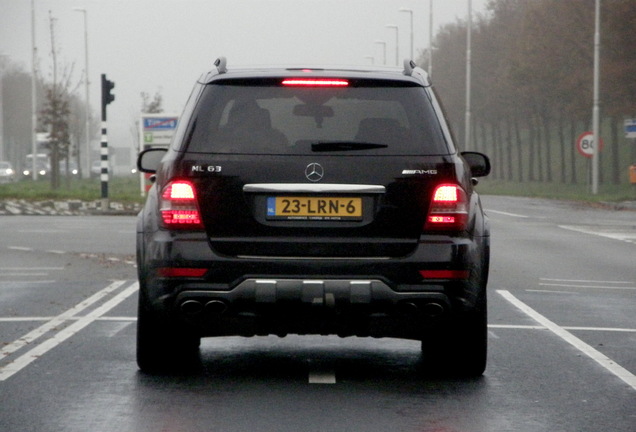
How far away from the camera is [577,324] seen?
11039 millimetres

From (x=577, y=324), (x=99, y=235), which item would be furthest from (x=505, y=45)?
(x=577, y=324)

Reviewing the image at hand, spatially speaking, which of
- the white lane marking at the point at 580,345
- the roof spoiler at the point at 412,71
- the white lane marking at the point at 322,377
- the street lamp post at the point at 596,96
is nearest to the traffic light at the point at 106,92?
the street lamp post at the point at 596,96

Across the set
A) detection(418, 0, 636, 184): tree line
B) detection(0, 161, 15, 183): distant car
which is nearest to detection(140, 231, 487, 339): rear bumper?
detection(418, 0, 636, 184): tree line

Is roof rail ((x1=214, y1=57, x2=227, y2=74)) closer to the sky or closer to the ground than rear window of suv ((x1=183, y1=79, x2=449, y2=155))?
closer to the sky

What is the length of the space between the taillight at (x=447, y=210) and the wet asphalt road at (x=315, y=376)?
2.96ft

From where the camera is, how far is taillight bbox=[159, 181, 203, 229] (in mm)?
7307

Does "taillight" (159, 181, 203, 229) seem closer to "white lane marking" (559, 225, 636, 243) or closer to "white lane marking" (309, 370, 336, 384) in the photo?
"white lane marking" (309, 370, 336, 384)

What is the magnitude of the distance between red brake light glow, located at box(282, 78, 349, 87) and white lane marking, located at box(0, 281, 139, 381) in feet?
7.62

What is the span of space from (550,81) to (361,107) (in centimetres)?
5564

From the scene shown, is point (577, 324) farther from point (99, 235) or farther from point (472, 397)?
point (99, 235)

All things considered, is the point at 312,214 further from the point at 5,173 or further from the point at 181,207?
the point at 5,173

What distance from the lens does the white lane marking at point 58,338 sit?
828 centimetres

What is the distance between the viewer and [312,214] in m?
7.21

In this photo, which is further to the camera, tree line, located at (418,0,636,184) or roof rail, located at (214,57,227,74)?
tree line, located at (418,0,636,184)
